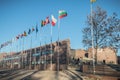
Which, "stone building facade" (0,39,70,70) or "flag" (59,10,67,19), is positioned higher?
"flag" (59,10,67,19)

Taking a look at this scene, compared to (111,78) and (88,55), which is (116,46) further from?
(88,55)

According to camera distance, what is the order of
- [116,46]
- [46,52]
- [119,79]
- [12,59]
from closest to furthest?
[119,79]
[116,46]
[46,52]
[12,59]

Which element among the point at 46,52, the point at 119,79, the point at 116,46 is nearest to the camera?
the point at 119,79

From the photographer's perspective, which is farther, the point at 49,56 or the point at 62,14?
the point at 49,56

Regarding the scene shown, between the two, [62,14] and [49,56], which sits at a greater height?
[62,14]

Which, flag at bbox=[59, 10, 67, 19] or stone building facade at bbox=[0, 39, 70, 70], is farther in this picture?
stone building facade at bbox=[0, 39, 70, 70]

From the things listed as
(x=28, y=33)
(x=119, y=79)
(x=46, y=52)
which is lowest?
(x=119, y=79)

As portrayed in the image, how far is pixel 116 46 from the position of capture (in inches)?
1524

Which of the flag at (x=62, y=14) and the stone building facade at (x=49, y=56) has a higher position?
the flag at (x=62, y=14)

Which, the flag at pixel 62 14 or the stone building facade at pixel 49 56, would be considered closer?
the flag at pixel 62 14

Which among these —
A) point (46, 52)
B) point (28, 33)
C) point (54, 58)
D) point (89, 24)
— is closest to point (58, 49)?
point (54, 58)

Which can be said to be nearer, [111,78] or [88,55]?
[111,78]

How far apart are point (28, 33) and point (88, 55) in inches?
859

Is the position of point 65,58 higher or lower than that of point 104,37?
lower
